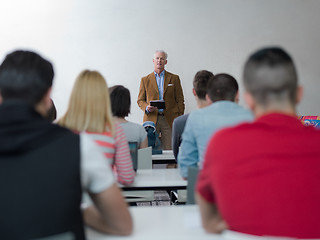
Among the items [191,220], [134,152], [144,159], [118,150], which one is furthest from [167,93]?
[191,220]

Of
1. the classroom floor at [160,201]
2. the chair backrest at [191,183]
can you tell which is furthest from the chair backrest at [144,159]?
the classroom floor at [160,201]

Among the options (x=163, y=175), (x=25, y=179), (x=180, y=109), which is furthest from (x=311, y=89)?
(x=25, y=179)

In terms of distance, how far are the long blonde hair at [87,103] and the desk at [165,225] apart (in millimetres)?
622

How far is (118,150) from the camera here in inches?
88.2

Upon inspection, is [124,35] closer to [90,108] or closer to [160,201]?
[160,201]

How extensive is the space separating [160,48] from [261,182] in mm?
5991

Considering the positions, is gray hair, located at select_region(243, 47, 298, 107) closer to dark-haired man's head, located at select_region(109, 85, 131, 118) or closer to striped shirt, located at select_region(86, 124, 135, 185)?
striped shirt, located at select_region(86, 124, 135, 185)

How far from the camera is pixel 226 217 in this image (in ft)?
3.95

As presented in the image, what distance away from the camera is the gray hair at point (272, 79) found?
1.25 metres

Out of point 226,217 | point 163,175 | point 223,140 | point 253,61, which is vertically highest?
point 253,61

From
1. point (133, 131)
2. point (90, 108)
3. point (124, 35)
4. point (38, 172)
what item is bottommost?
point (133, 131)

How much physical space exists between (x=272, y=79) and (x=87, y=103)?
1.04 meters

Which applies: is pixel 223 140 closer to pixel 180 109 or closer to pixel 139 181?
pixel 139 181

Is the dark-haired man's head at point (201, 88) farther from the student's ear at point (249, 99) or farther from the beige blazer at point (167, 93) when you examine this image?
the beige blazer at point (167, 93)
